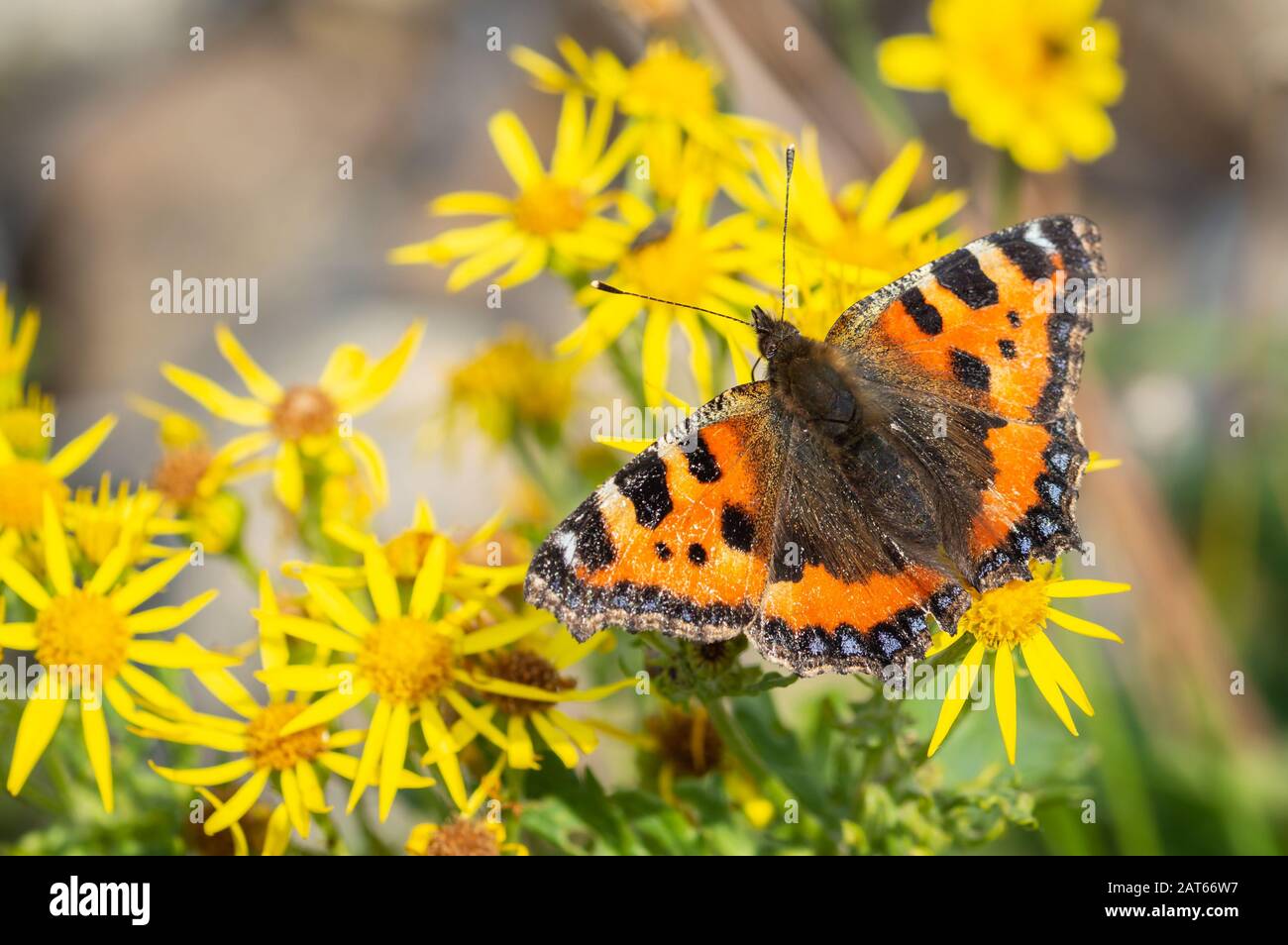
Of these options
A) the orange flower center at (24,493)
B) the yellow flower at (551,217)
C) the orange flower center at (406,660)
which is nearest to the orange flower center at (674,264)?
the yellow flower at (551,217)

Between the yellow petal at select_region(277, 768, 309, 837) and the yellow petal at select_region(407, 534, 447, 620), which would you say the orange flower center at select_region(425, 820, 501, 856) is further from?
the yellow petal at select_region(407, 534, 447, 620)

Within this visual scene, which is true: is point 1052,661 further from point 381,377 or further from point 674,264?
point 381,377

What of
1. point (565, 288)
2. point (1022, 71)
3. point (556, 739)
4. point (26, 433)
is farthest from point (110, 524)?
point (565, 288)

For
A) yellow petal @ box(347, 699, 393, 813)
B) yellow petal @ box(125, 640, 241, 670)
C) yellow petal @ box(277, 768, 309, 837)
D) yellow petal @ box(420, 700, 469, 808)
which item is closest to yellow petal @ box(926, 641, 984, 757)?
yellow petal @ box(420, 700, 469, 808)

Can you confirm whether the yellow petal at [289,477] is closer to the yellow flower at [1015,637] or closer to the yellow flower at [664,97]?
the yellow flower at [664,97]
